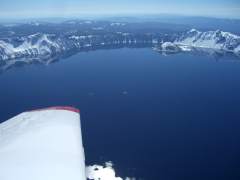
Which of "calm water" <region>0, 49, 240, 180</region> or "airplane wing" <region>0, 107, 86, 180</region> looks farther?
"calm water" <region>0, 49, 240, 180</region>

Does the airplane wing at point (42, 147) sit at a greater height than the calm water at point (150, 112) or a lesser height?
greater

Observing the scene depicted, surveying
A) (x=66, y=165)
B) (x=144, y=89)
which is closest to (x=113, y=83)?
(x=144, y=89)

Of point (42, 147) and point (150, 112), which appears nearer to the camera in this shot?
point (42, 147)

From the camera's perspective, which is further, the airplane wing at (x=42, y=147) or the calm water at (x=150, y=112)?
the calm water at (x=150, y=112)

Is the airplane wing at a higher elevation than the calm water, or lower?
higher
